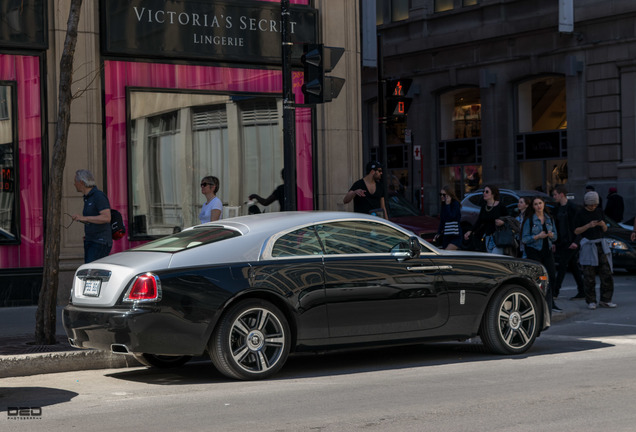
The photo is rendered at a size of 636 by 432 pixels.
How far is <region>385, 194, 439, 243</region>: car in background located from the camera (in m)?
18.5

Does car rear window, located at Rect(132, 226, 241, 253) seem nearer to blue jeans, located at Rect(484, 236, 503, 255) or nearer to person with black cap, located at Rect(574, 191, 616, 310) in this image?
blue jeans, located at Rect(484, 236, 503, 255)

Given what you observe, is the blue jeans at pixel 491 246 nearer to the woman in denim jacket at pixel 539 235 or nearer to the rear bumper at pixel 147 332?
the woman in denim jacket at pixel 539 235

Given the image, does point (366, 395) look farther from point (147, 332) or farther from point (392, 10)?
point (392, 10)

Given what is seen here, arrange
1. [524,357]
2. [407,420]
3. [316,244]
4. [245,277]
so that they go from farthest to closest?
1. [524,357]
2. [316,244]
3. [245,277]
4. [407,420]

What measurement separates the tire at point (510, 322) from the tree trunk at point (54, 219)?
4146 millimetres

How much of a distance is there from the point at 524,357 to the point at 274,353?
8.31 ft

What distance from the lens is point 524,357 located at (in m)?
9.68

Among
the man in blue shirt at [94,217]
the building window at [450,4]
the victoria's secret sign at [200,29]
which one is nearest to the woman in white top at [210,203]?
the man in blue shirt at [94,217]

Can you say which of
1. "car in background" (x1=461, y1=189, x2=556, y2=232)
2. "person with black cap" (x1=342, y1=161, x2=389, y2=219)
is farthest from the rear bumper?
"car in background" (x1=461, y1=189, x2=556, y2=232)

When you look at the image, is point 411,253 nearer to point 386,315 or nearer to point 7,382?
point 386,315

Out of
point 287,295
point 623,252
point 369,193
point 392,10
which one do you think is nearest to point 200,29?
point 369,193

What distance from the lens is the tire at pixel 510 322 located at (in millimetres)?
9633

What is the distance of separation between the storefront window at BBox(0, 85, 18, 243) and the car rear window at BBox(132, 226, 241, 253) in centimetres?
568

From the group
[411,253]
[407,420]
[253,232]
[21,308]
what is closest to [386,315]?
[411,253]
